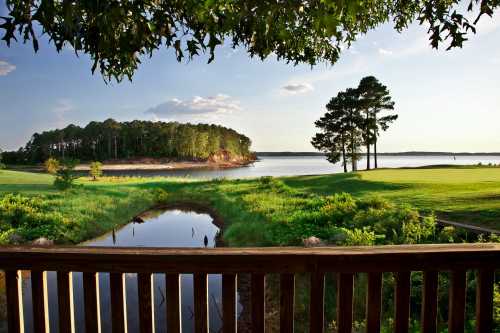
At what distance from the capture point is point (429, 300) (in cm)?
229

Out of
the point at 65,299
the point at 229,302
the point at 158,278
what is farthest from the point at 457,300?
the point at 158,278

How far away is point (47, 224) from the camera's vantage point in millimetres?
16188

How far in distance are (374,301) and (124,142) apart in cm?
10949

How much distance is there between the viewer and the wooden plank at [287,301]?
2.19 meters

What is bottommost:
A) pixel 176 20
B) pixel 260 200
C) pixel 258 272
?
pixel 260 200

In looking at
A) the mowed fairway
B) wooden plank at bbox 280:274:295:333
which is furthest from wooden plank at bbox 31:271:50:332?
the mowed fairway

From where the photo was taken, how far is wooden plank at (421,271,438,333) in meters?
2.24

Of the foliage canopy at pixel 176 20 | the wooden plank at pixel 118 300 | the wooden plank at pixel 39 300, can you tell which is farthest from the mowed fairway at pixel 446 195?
the wooden plank at pixel 39 300

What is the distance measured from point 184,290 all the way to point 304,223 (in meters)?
4.82

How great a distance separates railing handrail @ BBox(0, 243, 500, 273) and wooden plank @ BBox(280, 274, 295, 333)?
9cm

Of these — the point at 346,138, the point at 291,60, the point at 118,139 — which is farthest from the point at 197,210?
the point at 118,139

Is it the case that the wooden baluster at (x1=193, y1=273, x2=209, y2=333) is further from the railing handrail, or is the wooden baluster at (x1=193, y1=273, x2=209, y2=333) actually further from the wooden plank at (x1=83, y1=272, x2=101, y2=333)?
the wooden plank at (x1=83, y1=272, x2=101, y2=333)

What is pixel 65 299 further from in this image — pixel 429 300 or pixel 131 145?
pixel 131 145

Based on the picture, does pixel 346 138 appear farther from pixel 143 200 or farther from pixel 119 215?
pixel 119 215
